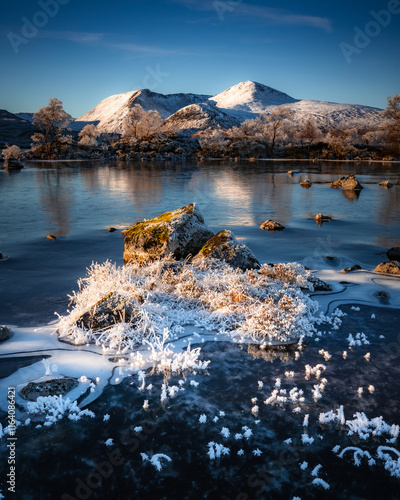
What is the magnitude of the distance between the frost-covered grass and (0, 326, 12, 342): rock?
851 millimetres

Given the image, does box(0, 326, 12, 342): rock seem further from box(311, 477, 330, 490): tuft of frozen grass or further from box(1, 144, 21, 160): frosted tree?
box(1, 144, 21, 160): frosted tree

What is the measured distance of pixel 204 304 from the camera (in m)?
7.44

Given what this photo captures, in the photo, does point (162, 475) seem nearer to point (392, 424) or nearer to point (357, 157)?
point (392, 424)

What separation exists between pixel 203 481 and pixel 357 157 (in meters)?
97.2

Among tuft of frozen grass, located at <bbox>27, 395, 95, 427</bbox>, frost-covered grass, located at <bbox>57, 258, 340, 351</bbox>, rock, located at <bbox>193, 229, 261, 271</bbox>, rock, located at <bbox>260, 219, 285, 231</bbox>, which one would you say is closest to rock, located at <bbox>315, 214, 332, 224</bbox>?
rock, located at <bbox>260, 219, 285, 231</bbox>

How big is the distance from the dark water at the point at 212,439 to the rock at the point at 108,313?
150cm

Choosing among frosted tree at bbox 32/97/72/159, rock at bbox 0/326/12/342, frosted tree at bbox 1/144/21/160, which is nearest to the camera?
rock at bbox 0/326/12/342

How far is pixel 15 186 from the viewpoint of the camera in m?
33.4

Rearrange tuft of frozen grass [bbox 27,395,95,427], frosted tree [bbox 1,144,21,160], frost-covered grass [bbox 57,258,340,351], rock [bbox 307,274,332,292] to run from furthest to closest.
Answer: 1. frosted tree [bbox 1,144,21,160]
2. rock [bbox 307,274,332,292]
3. frost-covered grass [bbox 57,258,340,351]
4. tuft of frozen grass [bbox 27,395,95,427]

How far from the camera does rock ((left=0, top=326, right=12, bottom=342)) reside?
6.28 metres

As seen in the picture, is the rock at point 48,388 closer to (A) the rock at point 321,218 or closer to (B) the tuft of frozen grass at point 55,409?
(B) the tuft of frozen grass at point 55,409

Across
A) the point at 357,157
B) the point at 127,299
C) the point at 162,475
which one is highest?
the point at 357,157

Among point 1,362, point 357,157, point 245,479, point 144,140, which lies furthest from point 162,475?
point 144,140

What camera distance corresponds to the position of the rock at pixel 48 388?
4.81 m
